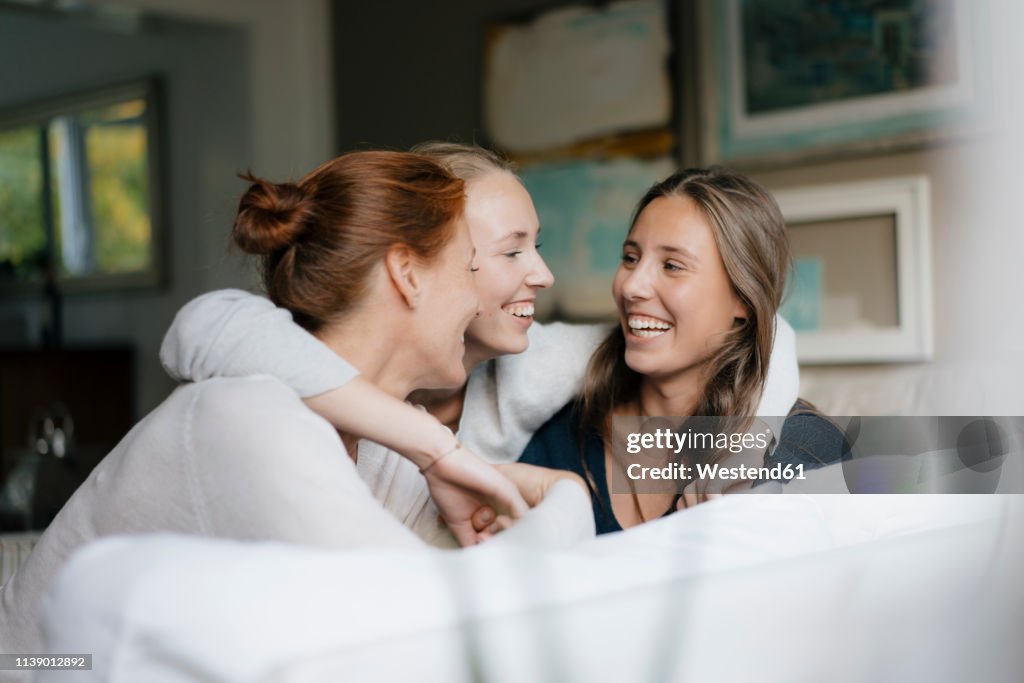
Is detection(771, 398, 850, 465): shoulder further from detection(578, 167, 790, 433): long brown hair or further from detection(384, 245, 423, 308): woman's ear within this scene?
detection(384, 245, 423, 308): woman's ear

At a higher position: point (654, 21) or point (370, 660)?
point (654, 21)

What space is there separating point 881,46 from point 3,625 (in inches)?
108

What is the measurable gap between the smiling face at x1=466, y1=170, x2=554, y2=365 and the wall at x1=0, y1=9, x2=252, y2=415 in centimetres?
301

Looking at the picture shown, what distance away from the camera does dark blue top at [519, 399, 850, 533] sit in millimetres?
1613

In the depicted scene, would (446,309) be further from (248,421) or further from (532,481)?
(248,421)

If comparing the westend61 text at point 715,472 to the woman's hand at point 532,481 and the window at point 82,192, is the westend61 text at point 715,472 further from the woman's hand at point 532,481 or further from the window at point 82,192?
the window at point 82,192

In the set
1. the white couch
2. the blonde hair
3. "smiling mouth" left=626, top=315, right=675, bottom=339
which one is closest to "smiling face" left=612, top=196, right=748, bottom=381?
"smiling mouth" left=626, top=315, right=675, bottom=339

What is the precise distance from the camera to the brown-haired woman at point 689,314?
177 centimetres

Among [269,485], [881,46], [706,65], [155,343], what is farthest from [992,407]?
[155,343]

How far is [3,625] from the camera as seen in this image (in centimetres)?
120

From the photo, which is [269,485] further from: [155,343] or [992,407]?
[155,343]

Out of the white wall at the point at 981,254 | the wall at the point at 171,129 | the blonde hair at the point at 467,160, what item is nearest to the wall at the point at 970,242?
the white wall at the point at 981,254

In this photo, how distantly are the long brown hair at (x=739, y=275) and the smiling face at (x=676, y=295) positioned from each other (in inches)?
0.7

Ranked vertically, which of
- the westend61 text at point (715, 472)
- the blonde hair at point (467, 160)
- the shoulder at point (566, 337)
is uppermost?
the blonde hair at point (467, 160)
